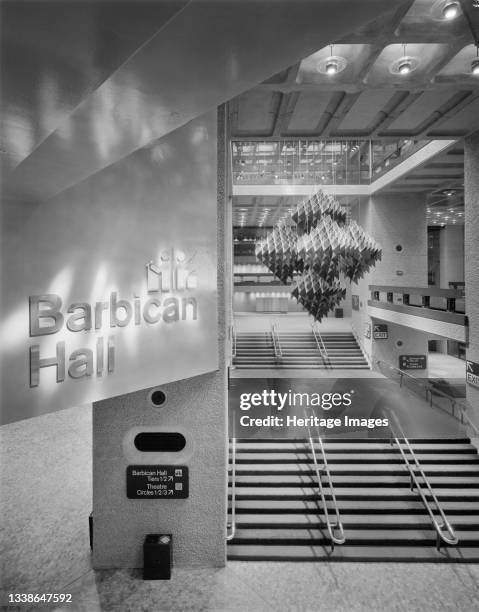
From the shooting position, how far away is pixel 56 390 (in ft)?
9.96

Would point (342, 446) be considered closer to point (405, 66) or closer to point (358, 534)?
point (358, 534)

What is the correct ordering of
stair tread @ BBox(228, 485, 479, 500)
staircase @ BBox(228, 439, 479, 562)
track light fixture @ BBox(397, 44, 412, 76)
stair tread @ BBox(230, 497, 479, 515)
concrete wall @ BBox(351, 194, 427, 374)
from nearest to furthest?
track light fixture @ BBox(397, 44, 412, 76) < staircase @ BBox(228, 439, 479, 562) < stair tread @ BBox(230, 497, 479, 515) < stair tread @ BBox(228, 485, 479, 500) < concrete wall @ BBox(351, 194, 427, 374)

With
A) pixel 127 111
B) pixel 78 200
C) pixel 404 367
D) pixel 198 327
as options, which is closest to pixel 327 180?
pixel 404 367

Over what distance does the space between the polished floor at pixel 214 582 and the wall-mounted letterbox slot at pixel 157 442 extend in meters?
1.60

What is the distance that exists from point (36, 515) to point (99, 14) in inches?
298

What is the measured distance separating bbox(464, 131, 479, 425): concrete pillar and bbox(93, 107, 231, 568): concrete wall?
545cm

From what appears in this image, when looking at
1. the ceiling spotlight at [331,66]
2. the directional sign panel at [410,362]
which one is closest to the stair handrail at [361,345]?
the directional sign panel at [410,362]

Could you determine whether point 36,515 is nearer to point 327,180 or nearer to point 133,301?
point 133,301

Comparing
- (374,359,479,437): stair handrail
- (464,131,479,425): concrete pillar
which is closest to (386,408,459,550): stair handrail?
(374,359,479,437): stair handrail

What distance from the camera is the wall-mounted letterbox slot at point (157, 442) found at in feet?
17.3

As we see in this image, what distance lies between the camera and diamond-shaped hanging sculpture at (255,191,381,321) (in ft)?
17.1

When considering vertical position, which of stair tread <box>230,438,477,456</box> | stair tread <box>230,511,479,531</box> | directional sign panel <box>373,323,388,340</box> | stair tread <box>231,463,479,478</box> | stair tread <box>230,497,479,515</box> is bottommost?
stair tread <box>230,511,479,531</box>

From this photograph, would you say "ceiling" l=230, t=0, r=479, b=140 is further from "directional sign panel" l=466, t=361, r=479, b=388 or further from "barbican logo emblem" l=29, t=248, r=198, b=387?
"directional sign panel" l=466, t=361, r=479, b=388

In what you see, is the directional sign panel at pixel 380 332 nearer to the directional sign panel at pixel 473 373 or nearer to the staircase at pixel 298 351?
the staircase at pixel 298 351
